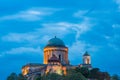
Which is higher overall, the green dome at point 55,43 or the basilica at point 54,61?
the green dome at point 55,43

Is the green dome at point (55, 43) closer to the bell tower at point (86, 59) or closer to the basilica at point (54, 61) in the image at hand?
the basilica at point (54, 61)

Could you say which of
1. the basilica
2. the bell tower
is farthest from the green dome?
the bell tower

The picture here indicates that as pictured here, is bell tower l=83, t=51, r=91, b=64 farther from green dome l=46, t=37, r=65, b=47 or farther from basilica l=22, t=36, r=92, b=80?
green dome l=46, t=37, r=65, b=47

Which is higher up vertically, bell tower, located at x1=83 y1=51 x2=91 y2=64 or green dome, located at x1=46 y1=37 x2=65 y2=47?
green dome, located at x1=46 y1=37 x2=65 y2=47

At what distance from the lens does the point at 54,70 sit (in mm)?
129000

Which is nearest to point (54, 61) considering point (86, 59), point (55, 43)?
point (55, 43)

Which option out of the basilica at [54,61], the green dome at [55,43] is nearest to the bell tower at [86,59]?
the basilica at [54,61]

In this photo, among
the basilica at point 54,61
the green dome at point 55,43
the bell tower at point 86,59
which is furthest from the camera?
the bell tower at point 86,59

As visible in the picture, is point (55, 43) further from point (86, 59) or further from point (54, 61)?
point (54, 61)

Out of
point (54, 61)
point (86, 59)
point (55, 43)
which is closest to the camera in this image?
point (54, 61)

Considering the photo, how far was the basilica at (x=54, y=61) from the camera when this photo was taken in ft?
432

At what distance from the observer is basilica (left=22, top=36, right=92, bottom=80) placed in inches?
5182

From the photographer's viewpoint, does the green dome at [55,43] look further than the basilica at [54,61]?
Yes

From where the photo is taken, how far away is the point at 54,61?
131m
